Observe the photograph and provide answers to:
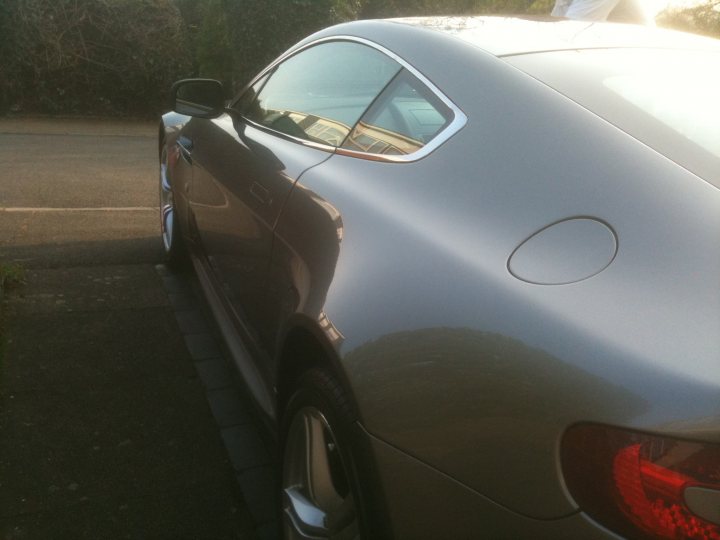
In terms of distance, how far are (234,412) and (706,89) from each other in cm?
241

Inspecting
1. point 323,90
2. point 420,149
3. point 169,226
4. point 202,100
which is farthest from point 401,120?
point 169,226

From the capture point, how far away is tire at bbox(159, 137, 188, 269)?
507 cm

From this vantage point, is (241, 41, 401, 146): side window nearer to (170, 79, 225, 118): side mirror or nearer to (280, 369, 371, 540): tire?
(170, 79, 225, 118): side mirror

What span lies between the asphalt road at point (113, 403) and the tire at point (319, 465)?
50 cm

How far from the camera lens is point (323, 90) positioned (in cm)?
324

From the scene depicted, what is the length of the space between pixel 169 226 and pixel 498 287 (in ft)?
13.0

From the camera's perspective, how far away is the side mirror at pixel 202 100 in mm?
4160

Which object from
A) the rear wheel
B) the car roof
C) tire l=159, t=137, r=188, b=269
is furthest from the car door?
tire l=159, t=137, r=188, b=269

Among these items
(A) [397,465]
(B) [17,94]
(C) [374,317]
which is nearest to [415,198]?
(C) [374,317]

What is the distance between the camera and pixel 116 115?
12.4 m

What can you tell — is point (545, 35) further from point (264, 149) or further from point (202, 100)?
point (202, 100)

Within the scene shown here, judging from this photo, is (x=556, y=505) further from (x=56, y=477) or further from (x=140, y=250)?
(x=140, y=250)

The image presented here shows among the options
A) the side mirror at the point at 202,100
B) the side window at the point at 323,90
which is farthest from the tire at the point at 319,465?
the side mirror at the point at 202,100

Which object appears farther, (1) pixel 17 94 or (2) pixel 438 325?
(1) pixel 17 94
